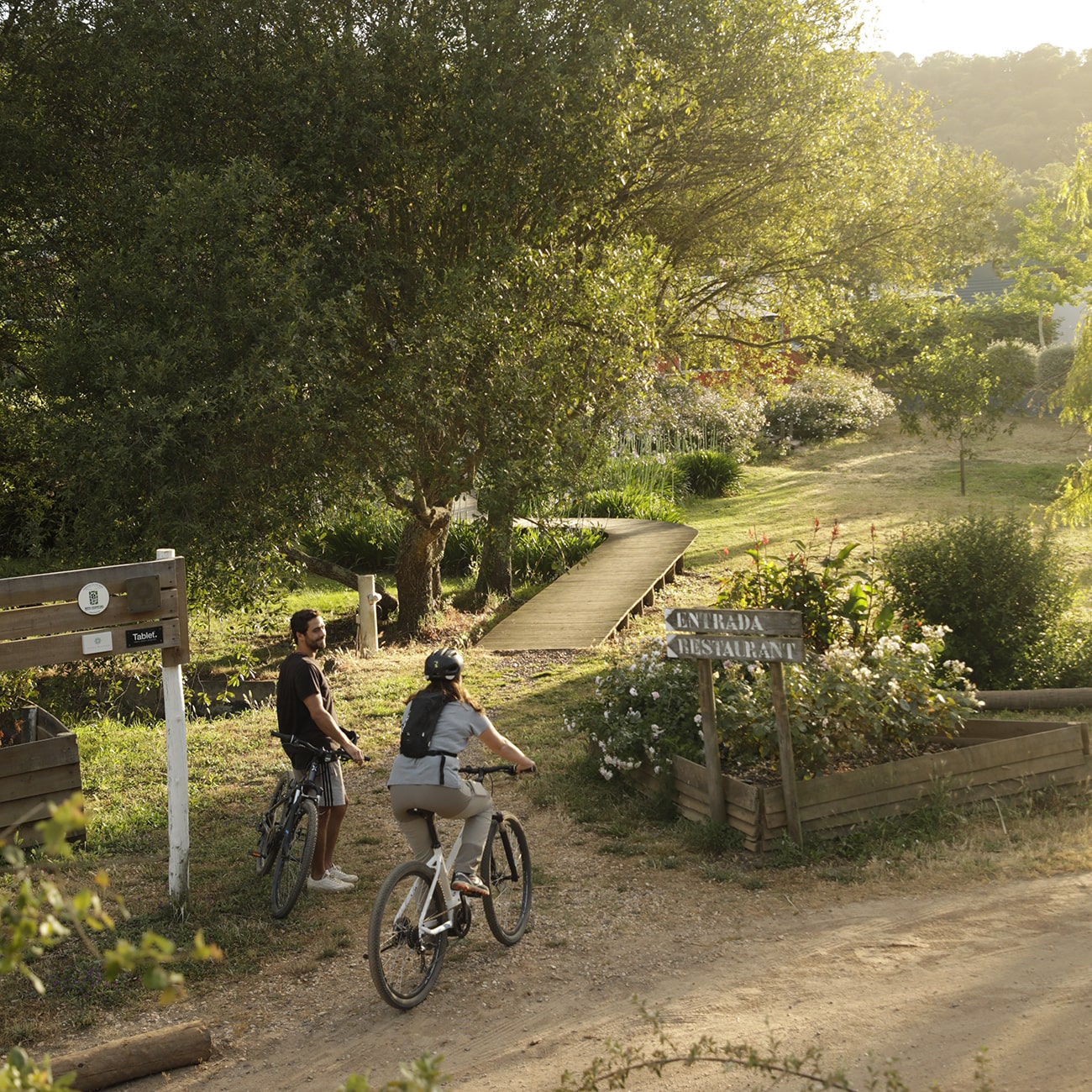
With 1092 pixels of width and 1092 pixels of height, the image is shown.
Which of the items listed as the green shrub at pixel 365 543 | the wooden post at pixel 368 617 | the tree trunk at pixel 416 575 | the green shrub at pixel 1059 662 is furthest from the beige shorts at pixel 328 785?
the green shrub at pixel 365 543

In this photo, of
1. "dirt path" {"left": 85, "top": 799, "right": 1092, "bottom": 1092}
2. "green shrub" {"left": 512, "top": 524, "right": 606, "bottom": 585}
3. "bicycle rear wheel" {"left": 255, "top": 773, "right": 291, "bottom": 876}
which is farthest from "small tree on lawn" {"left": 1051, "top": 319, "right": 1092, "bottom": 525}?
"bicycle rear wheel" {"left": 255, "top": 773, "right": 291, "bottom": 876}

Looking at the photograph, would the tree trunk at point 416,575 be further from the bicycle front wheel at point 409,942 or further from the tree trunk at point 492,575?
the bicycle front wheel at point 409,942

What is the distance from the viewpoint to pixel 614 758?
792 cm

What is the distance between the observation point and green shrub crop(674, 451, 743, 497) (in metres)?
26.5

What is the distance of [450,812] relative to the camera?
5.23m

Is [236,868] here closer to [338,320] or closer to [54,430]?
[54,430]

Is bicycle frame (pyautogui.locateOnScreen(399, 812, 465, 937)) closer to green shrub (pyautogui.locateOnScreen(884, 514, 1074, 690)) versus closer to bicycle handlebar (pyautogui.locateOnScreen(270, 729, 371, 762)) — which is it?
bicycle handlebar (pyautogui.locateOnScreen(270, 729, 371, 762))

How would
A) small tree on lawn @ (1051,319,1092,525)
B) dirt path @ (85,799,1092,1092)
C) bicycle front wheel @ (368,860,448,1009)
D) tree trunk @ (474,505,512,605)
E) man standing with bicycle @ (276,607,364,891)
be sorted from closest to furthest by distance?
1. dirt path @ (85,799,1092,1092)
2. bicycle front wheel @ (368,860,448,1009)
3. man standing with bicycle @ (276,607,364,891)
4. small tree on lawn @ (1051,319,1092,525)
5. tree trunk @ (474,505,512,605)

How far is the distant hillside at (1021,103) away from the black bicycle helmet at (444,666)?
3221 inches

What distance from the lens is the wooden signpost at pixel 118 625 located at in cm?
592

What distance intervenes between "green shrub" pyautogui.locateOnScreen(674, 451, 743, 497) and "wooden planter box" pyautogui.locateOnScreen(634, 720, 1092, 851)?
18453mm

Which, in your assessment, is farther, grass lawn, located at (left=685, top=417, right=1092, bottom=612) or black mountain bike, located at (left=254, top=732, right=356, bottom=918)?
grass lawn, located at (left=685, top=417, right=1092, bottom=612)

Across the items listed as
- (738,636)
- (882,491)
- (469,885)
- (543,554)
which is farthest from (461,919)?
(882,491)

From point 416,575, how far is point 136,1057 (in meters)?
10.3
